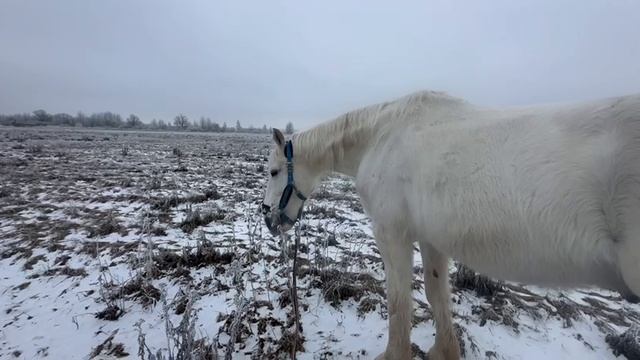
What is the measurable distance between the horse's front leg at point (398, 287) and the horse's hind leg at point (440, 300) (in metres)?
0.30

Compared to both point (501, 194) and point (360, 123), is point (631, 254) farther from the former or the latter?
point (360, 123)

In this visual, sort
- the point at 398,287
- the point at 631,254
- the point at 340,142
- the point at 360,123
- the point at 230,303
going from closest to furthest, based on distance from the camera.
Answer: the point at 631,254 → the point at 398,287 → the point at 360,123 → the point at 340,142 → the point at 230,303

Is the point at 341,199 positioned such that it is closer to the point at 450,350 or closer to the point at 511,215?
the point at 450,350

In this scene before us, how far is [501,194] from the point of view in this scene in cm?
189

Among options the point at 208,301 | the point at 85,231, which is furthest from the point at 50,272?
the point at 208,301

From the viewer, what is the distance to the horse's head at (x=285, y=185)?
376cm

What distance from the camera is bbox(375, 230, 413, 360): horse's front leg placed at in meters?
2.77

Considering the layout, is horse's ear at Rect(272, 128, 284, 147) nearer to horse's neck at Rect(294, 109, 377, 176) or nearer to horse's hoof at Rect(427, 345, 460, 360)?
horse's neck at Rect(294, 109, 377, 176)

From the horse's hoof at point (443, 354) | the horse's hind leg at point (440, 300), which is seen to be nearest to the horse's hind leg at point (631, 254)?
the horse's hind leg at point (440, 300)

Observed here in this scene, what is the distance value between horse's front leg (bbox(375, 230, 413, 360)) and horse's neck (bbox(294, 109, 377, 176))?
0.97m

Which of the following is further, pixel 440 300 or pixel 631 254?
pixel 440 300

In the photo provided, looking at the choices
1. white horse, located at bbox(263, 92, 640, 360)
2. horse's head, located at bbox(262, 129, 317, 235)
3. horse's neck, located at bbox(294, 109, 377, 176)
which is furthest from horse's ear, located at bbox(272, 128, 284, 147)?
white horse, located at bbox(263, 92, 640, 360)

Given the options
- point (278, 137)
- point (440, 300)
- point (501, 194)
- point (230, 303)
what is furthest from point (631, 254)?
point (230, 303)

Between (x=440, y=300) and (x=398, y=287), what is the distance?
563mm
